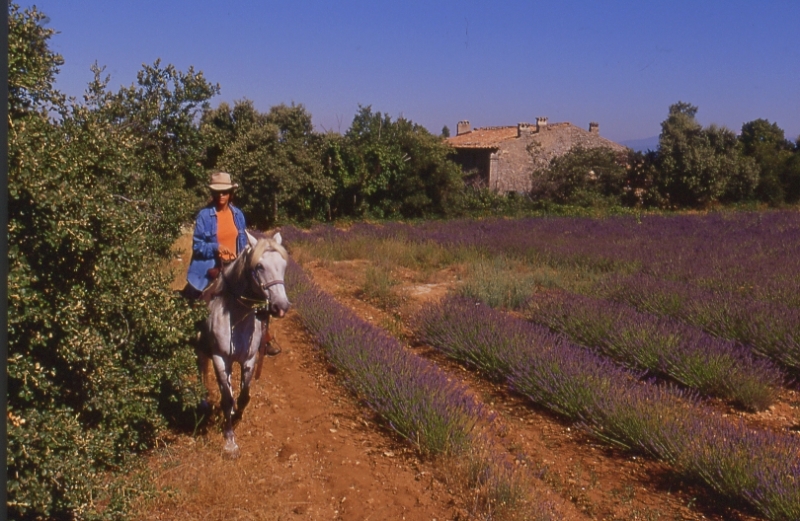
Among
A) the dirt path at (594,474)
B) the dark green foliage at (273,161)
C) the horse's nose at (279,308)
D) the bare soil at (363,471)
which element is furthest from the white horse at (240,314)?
the dark green foliage at (273,161)

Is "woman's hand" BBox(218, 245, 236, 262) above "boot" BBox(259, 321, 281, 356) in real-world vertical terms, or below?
above

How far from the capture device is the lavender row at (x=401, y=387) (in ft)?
17.3

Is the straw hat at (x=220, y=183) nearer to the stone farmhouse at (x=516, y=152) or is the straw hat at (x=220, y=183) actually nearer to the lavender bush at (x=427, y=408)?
the lavender bush at (x=427, y=408)

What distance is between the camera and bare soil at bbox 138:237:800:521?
4605 millimetres

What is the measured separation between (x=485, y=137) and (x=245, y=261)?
35666 mm

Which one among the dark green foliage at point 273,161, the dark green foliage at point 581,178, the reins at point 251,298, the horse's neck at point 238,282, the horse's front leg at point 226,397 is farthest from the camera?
the dark green foliage at point 581,178

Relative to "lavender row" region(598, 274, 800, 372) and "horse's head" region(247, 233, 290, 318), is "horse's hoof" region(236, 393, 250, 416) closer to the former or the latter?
"horse's head" region(247, 233, 290, 318)

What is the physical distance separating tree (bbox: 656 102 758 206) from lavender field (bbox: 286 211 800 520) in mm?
17517

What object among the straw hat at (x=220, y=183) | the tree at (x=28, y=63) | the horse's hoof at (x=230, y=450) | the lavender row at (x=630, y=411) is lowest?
the horse's hoof at (x=230, y=450)

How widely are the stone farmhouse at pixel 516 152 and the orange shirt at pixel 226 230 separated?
92.2 ft

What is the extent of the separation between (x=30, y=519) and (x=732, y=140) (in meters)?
35.8

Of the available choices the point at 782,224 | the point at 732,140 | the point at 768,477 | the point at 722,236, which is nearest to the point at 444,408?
the point at 768,477

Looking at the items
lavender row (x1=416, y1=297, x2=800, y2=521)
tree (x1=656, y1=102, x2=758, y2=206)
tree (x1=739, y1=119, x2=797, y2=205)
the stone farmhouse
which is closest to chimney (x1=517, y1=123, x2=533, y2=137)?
the stone farmhouse

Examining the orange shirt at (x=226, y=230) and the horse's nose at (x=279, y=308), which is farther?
the orange shirt at (x=226, y=230)
